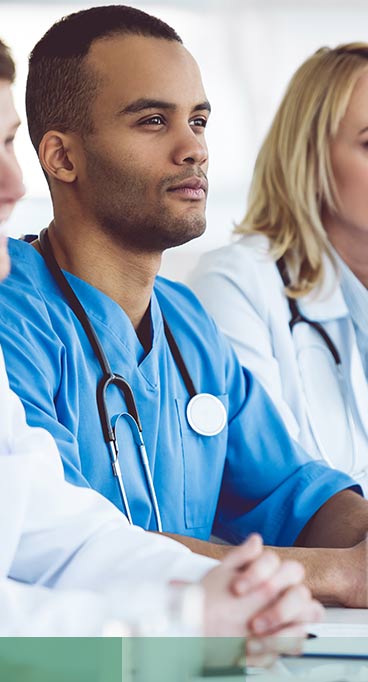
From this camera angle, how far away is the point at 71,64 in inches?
49.6

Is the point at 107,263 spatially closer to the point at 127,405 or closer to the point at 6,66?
the point at 127,405

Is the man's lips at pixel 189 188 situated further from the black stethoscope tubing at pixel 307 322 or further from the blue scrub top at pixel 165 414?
the black stethoscope tubing at pixel 307 322

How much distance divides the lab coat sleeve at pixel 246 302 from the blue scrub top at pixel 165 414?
0.18 m

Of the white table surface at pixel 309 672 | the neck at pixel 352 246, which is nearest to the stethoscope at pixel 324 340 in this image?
the neck at pixel 352 246

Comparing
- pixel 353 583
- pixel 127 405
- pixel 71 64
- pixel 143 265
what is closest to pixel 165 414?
pixel 127 405

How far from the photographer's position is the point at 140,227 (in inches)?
48.7

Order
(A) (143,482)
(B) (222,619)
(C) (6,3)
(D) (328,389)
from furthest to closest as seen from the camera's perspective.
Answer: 1. (C) (6,3)
2. (D) (328,389)
3. (A) (143,482)
4. (B) (222,619)

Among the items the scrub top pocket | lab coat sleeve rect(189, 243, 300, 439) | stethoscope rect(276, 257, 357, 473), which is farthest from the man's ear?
stethoscope rect(276, 257, 357, 473)

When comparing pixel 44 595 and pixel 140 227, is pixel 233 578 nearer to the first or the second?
pixel 44 595

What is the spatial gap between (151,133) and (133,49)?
10 cm

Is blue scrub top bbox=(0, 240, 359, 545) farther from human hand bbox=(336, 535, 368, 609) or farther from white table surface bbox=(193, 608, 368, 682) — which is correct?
white table surface bbox=(193, 608, 368, 682)

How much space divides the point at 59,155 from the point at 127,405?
315 millimetres

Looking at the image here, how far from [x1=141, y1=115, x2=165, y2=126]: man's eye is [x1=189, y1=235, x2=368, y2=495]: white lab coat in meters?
0.43

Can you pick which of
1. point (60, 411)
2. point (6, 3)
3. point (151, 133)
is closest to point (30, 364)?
point (60, 411)
